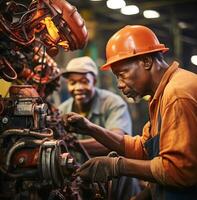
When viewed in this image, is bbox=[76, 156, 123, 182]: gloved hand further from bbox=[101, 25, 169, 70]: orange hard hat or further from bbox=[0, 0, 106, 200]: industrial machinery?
bbox=[101, 25, 169, 70]: orange hard hat

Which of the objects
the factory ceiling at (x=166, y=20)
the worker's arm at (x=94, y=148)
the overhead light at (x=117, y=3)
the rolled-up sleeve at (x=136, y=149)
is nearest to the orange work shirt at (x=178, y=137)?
the rolled-up sleeve at (x=136, y=149)

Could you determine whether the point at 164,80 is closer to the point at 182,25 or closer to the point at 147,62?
the point at 147,62

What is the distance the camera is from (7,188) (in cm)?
276

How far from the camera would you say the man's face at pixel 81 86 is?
15.9 feet

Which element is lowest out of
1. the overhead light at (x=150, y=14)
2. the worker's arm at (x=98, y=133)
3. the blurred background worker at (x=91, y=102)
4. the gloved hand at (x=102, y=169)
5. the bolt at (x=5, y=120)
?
the gloved hand at (x=102, y=169)

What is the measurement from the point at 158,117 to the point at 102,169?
515 millimetres

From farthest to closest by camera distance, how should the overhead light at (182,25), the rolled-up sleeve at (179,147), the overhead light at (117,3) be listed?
the overhead light at (182,25), the overhead light at (117,3), the rolled-up sleeve at (179,147)

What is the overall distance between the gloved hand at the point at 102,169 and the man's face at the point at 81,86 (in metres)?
2.14

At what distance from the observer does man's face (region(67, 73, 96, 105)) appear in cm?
485

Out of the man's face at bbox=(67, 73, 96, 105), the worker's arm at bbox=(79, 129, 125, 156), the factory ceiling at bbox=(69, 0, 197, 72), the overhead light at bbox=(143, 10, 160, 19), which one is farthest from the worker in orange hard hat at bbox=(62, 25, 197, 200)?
the overhead light at bbox=(143, 10, 160, 19)

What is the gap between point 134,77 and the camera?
289 centimetres

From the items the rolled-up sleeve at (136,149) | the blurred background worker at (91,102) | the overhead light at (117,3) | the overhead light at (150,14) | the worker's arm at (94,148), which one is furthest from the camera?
the overhead light at (150,14)

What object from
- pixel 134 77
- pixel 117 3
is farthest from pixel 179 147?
pixel 117 3

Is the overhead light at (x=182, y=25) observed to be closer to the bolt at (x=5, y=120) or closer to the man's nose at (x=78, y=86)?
the man's nose at (x=78, y=86)
